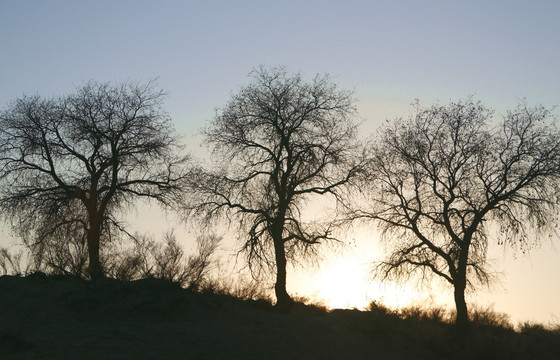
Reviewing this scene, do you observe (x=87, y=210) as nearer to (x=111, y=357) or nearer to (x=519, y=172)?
(x=111, y=357)

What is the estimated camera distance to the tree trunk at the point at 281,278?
2503 centimetres

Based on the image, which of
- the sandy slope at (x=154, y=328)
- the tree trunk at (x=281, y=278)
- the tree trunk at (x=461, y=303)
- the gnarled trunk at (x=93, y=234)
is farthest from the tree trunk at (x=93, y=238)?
the tree trunk at (x=461, y=303)

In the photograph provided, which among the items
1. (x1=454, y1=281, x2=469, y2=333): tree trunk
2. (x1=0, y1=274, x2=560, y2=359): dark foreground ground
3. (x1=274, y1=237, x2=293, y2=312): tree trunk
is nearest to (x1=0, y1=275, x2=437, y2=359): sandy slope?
(x1=0, y1=274, x2=560, y2=359): dark foreground ground

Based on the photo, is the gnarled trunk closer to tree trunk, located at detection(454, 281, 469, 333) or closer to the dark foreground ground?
the dark foreground ground

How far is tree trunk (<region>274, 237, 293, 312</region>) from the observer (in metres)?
25.0

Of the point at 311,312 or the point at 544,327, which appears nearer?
the point at 311,312

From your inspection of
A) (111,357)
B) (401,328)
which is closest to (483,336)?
(401,328)

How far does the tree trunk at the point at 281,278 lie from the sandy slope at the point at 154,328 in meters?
4.18

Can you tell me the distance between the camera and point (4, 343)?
1388 centimetres

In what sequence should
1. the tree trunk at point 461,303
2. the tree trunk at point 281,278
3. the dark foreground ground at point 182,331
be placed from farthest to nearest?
the tree trunk at point 281,278 < the tree trunk at point 461,303 < the dark foreground ground at point 182,331

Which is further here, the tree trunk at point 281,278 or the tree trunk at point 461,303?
the tree trunk at point 281,278

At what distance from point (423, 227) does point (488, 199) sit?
3011mm

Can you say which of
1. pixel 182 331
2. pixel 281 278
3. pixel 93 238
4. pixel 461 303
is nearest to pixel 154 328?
pixel 182 331

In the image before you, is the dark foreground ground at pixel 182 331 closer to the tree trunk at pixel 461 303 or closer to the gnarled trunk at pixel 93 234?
the tree trunk at pixel 461 303
